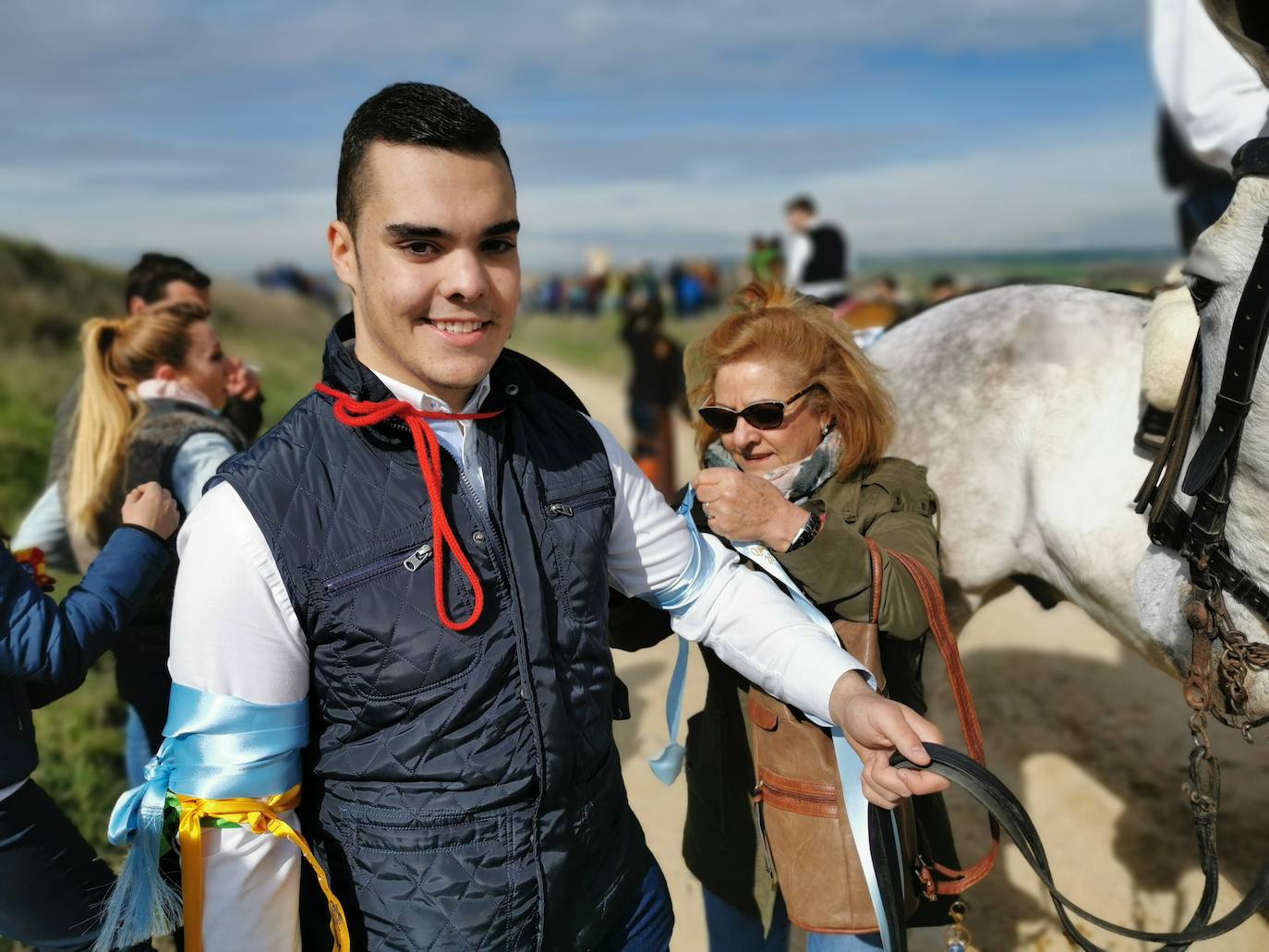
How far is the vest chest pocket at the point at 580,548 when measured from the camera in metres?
1.52

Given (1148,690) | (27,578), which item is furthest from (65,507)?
(1148,690)

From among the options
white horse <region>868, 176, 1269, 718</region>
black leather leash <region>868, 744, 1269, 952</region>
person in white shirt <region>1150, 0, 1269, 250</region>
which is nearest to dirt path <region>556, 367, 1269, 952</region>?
white horse <region>868, 176, 1269, 718</region>

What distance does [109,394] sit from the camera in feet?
9.91

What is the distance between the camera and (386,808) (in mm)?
1426

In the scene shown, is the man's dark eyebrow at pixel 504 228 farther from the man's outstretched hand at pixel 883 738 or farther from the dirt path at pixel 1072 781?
the dirt path at pixel 1072 781

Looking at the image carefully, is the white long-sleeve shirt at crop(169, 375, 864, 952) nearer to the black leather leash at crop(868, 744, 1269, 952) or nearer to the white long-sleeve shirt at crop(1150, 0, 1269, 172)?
the black leather leash at crop(868, 744, 1269, 952)

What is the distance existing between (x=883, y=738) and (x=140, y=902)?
44.2 inches

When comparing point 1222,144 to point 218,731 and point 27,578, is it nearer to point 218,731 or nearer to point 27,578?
point 218,731

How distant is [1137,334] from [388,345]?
208 centimetres

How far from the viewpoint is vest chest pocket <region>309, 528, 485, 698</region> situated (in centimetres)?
136

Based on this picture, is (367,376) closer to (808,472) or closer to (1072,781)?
(808,472)

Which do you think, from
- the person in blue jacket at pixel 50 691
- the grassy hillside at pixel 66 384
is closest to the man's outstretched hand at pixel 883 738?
the person in blue jacket at pixel 50 691

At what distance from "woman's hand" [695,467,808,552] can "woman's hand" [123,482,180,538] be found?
1278mm

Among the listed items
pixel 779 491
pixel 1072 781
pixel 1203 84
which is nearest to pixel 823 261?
pixel 1072 781
